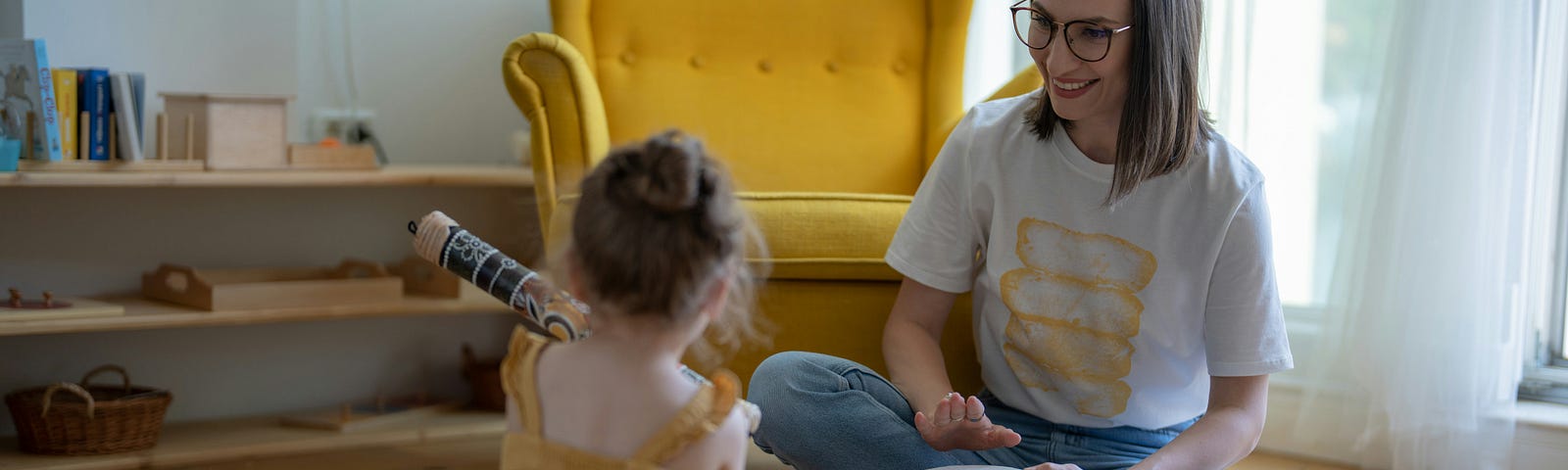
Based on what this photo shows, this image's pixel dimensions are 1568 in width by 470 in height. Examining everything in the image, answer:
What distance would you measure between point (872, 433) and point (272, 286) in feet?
3.81

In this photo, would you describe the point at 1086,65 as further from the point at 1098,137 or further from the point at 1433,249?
the point at 1433,249

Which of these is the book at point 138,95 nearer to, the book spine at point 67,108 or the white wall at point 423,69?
the book spine at point 67,108

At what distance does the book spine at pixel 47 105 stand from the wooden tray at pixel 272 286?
27 cm

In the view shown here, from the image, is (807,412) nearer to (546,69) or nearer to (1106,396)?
(1106,396)

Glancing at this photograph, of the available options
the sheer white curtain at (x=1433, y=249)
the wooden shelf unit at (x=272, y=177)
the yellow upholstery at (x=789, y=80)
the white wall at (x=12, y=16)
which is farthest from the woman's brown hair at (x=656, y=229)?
the white wall at (x=12, y=16)

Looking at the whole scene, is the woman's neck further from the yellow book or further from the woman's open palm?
the yellow book

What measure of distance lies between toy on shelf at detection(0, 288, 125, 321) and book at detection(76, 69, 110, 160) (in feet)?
0.72

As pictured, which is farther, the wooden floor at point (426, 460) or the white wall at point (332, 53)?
the white wall at point (332, 53)

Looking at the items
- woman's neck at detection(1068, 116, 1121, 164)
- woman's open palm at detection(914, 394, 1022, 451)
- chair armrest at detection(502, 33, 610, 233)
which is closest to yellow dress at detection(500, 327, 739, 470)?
woman's open palm at detection(914, 394, 1022, 451)

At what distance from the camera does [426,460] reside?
2105 mm

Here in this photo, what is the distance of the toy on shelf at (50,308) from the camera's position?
1.85 meters

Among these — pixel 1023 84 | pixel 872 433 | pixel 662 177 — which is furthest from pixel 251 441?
pixel 662 177

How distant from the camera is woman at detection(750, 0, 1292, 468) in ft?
4.03

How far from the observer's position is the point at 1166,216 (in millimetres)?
1271
